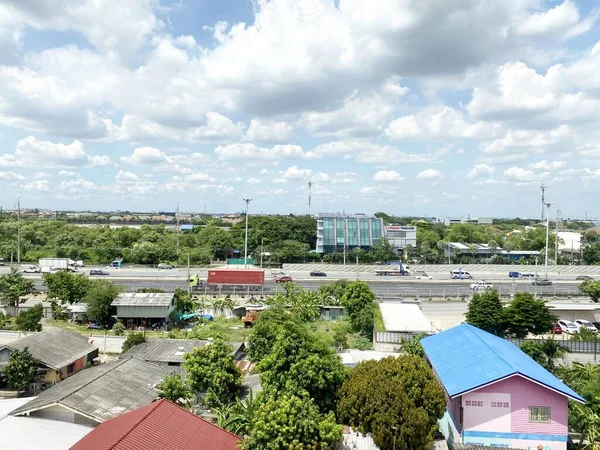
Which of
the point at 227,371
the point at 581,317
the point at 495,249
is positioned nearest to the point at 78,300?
the point at 227,371

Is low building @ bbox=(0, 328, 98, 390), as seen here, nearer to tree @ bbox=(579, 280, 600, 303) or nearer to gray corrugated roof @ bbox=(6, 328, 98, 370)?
gray corrugated roof @ bbox=(6, 328, 98, 370)

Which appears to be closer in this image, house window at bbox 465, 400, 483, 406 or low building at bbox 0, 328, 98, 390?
house window at bbox 465, 400, 483, 406

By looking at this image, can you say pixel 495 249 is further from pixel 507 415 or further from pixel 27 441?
pixel 27 441

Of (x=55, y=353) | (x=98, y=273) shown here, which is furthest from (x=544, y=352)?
(x=98, y=273)

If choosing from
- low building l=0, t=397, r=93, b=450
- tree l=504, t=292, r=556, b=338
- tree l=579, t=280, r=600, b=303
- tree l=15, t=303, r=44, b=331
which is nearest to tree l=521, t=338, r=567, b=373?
tree l=504, t=292, r=556, b=338

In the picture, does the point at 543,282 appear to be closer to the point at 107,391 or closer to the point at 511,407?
the point at 511,407

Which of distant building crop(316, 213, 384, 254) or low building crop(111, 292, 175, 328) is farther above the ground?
distant building crop(316, 213, 384, 254)

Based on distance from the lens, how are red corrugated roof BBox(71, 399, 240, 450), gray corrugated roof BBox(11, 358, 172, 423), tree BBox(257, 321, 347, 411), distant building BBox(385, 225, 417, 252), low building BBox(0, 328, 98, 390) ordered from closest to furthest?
red corrugated roof BBox(71, 399, 240, 450) → tree BBox(257, 321, 347, 411) → gray corrugated roof BBox(11, 358, 172, 423) → low building BBox(0, 328, 98, 390) → distant building BBox(385, 225, 417, 252)
